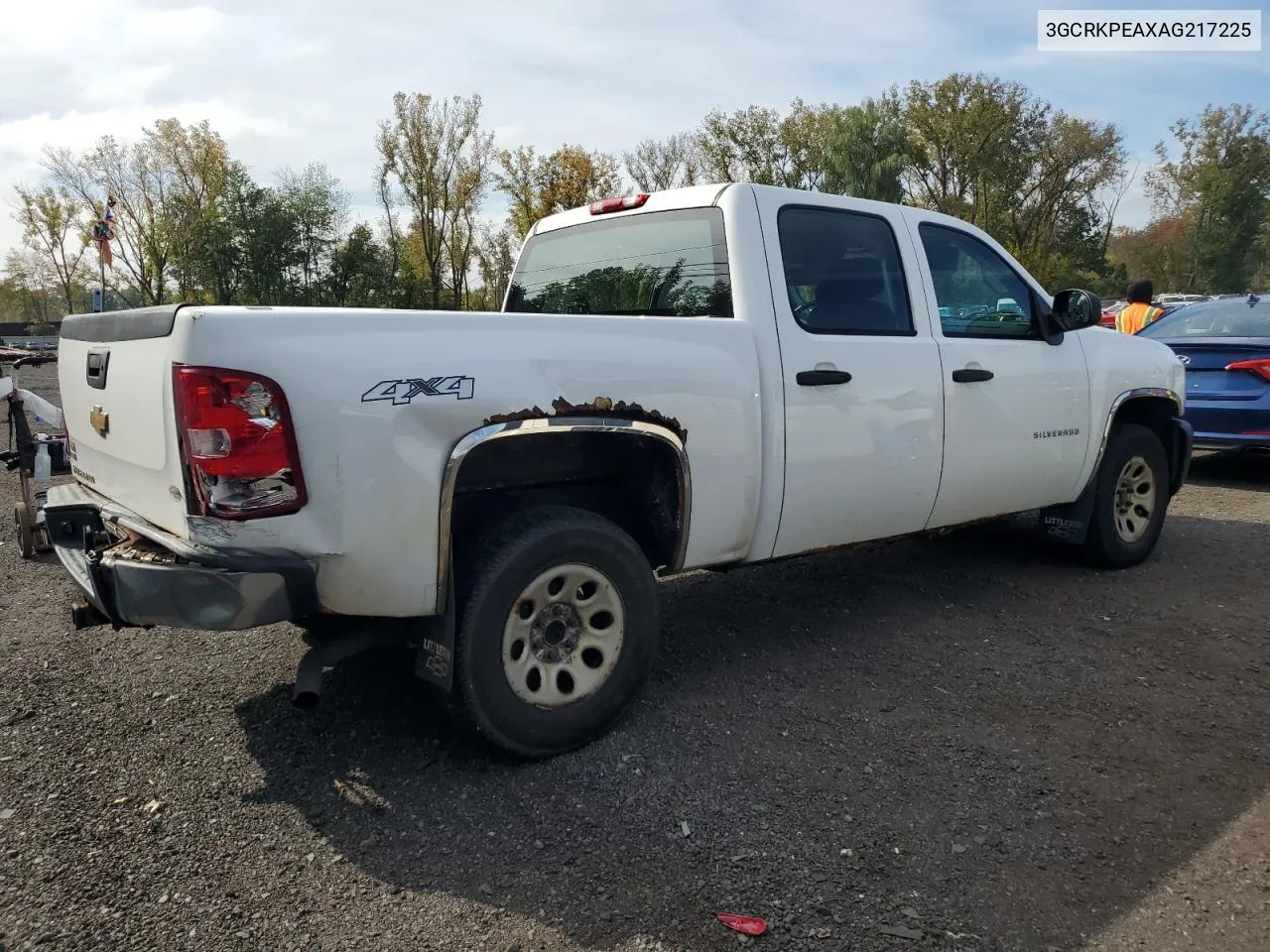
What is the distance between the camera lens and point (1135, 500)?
5609 mm

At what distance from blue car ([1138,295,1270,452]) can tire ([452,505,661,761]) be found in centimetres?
611

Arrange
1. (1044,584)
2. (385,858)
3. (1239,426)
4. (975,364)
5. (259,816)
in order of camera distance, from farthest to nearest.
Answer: (1239,426) < (1044,584) < (975,364) < (259,816) < (385,858)

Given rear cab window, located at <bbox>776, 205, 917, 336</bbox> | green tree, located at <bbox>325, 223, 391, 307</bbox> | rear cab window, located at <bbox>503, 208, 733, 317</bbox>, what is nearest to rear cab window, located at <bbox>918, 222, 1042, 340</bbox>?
rear cab window, located at <bbox>776, 205, 917, 336</bbox>

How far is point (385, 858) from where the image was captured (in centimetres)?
264

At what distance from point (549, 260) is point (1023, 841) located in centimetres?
323

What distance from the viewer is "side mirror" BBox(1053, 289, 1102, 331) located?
4.78 metres

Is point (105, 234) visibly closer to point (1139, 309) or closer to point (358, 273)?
point (1139, 309)

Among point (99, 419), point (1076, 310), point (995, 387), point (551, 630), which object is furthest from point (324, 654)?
point (1076, 310)

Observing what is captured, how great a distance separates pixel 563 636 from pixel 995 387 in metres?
2.56

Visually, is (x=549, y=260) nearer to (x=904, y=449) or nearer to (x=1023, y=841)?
(x=904, y=449)

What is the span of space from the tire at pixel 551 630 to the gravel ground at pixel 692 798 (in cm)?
19

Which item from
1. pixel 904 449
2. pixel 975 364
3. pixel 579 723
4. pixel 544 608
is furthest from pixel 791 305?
pixel 579 723

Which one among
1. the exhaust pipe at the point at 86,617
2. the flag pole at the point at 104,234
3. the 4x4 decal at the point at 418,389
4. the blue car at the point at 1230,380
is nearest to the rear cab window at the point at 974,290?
the 4x4 decal at the point at 418,389

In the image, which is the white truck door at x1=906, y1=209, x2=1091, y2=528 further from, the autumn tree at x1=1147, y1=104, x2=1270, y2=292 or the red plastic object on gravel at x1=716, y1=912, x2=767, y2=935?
the autumn tree at x1=1147, y1=104, x2=1270, y2=292
